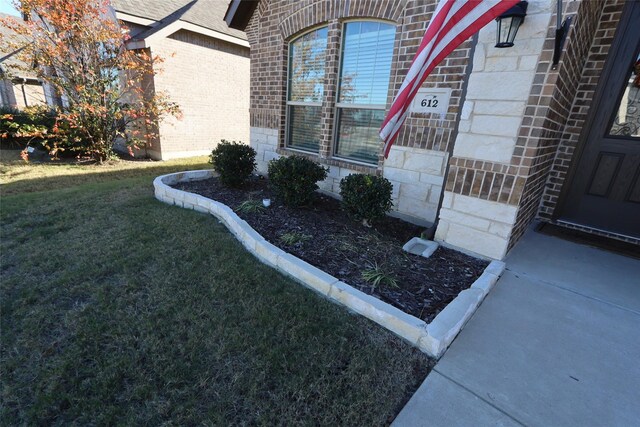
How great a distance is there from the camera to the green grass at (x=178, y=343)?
1.66 m

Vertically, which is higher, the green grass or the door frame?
the door frame

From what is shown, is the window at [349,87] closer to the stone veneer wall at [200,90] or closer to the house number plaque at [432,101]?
the house number plaque at [432,101]

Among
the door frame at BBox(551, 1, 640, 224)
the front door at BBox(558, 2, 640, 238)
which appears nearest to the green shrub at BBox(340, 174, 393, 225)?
the door frame at BBox(551, 1, 640, 224)

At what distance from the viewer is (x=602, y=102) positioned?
358 centimetres

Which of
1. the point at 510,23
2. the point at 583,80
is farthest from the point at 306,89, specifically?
the point at 583,80

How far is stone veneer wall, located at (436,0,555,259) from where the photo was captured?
2574mm

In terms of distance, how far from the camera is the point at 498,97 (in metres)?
2.76

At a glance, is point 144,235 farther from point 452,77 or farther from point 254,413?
point 452,77

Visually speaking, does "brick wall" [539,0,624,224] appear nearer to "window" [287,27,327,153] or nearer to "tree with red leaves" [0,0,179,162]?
"window" [287,27,327,153]

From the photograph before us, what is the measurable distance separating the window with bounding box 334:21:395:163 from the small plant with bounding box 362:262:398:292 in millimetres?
2235

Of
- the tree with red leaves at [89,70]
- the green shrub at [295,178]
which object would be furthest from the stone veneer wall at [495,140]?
the tree with red leaves at [89,70]

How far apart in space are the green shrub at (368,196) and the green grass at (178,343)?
4.38 ft

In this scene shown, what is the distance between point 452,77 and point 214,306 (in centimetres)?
350

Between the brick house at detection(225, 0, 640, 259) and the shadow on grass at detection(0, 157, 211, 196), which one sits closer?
the brick house at detection(225, 0, 640, 259)
